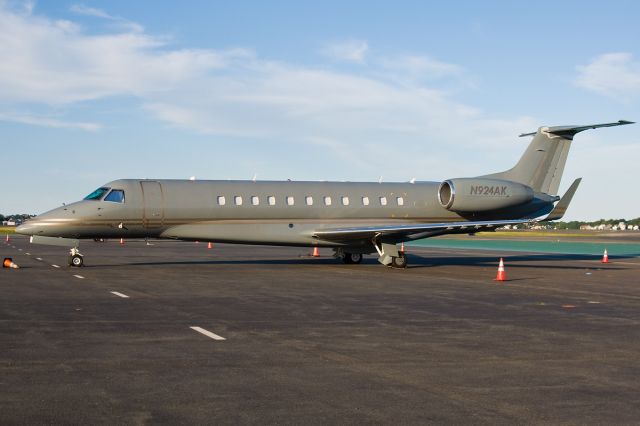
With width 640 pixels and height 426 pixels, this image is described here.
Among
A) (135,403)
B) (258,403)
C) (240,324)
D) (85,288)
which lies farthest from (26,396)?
(85,288)

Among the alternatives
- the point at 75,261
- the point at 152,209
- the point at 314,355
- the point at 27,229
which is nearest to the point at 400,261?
the point at 152,209

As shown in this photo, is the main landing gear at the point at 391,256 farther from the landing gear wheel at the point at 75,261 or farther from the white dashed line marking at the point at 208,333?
the white dashed line marking at the point at 208,333

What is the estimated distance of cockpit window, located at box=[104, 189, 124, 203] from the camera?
27.6 meters

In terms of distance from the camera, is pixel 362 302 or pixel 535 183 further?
pixel 535 183

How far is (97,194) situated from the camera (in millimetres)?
27688

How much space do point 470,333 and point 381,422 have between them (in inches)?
226

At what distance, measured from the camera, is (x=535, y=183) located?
33906mm

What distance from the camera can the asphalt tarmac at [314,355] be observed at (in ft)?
22.5

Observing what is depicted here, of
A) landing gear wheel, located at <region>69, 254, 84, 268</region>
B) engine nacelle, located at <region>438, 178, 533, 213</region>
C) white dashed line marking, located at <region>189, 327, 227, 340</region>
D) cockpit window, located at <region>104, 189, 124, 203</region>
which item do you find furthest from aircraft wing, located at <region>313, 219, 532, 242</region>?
white dashed line marking, located at <region>189, 327, 227, 340</region>

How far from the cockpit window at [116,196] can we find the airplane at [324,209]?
0.03m

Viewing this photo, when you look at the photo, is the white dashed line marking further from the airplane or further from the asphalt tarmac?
the airplane

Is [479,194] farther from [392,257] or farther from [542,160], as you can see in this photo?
[392,257]

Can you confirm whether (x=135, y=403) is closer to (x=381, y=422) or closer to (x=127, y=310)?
(x=381, y=422)

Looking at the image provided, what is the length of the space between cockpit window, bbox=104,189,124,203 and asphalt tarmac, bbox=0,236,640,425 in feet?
26.0
